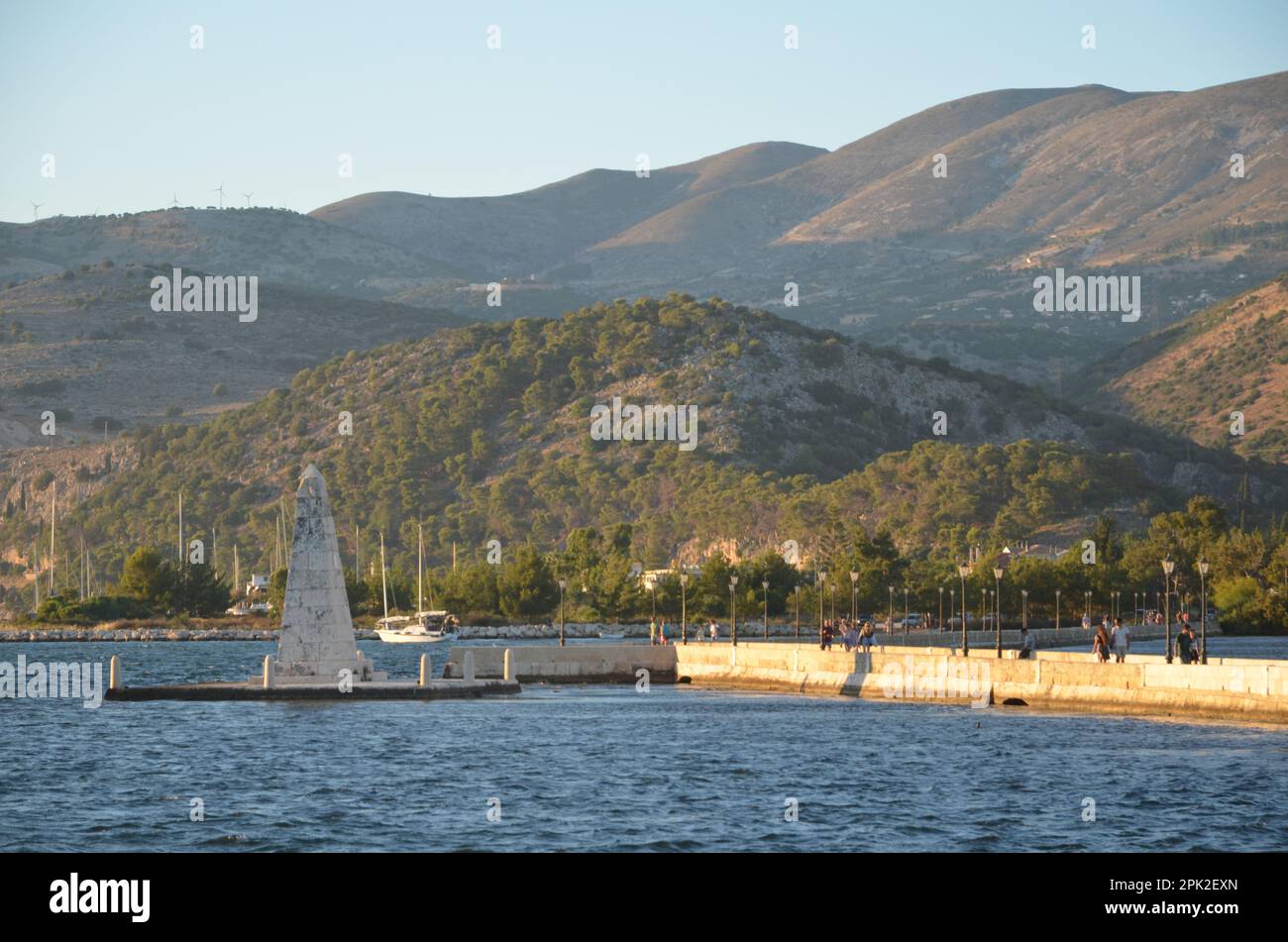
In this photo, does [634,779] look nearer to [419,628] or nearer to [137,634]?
[419,628]

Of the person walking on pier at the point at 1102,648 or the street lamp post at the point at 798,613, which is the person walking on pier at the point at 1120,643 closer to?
the person walking on pier at the point at 1102,648

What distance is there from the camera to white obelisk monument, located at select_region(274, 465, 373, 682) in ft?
190

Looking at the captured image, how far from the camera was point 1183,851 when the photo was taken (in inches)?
1346

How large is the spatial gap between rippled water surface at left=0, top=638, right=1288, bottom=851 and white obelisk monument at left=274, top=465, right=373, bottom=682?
1.66 meters

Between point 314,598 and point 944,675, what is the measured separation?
70.7 feet

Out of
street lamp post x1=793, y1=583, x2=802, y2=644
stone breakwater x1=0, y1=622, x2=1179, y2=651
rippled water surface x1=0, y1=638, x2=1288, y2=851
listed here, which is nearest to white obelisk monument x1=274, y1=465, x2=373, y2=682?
rippled water surface x1=0, y1=638, x2=1288, y2=851

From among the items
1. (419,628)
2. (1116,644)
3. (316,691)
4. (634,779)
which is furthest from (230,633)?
(634,779)

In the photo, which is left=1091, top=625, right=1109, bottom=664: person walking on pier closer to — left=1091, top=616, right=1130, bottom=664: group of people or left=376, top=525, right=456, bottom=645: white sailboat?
left=1091, top=616, right=1130, bottom=664: group of people
